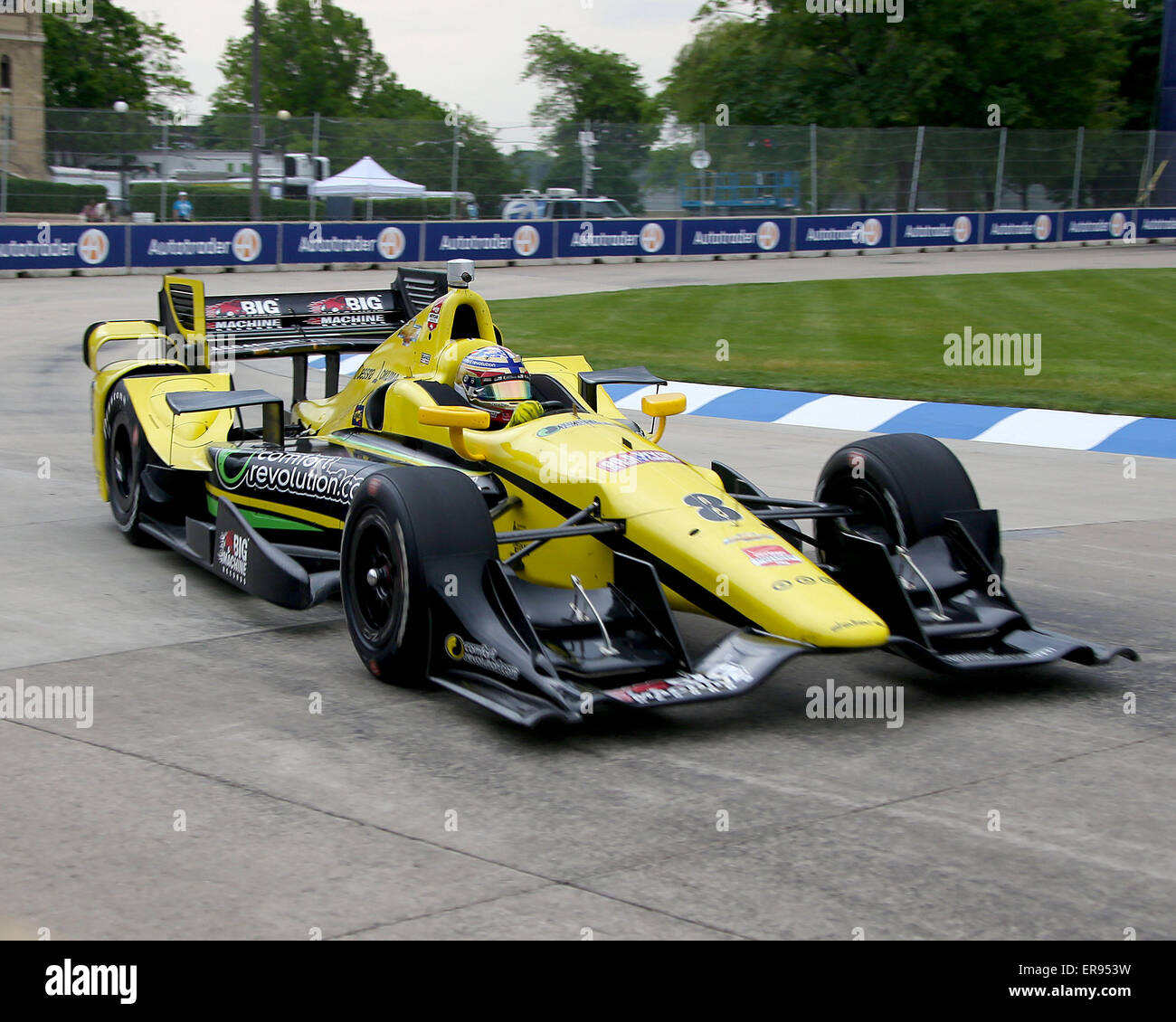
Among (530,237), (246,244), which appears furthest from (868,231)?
(246,244)

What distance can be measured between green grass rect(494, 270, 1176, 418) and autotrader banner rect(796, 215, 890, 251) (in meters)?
5.97

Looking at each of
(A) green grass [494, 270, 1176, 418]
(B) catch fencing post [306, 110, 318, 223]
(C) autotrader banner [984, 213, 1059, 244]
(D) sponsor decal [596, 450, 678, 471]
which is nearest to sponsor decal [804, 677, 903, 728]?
(D) sponsor decal [596, 450, 678, 471]

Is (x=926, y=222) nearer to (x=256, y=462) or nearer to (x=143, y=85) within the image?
(x=256, y=462)

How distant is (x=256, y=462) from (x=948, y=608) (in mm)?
3531

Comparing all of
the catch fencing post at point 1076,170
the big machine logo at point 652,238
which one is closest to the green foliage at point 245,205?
the big machine logo at point 652,238

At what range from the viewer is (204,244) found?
25062mm

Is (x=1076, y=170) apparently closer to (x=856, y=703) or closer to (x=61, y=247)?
(x=61, y=247)

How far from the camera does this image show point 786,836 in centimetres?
429

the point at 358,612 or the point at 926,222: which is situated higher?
the point at 926,222

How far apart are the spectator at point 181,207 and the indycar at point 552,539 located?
767 inches

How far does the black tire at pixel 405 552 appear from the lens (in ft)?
18.1

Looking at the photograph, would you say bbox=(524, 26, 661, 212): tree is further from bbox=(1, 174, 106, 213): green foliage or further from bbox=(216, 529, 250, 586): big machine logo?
bbox=(216, 529, 250, 586): big machine logo

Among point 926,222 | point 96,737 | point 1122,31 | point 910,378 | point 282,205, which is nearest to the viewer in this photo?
point 96,737
